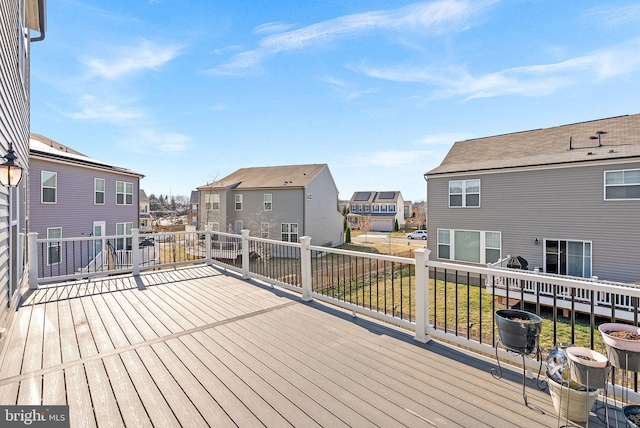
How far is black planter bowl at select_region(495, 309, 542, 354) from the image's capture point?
2160 mm

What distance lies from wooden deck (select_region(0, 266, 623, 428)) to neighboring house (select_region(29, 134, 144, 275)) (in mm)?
8015

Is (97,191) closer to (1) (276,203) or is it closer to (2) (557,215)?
(1) (276,203)

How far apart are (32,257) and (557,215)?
49.6 ft

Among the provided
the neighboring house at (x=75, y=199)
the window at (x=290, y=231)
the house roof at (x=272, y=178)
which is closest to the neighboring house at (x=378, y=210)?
the house roof at (x=272, y=178)

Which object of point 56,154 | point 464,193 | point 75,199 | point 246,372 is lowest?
point 246,372

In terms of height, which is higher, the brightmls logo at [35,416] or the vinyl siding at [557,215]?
the vinyl siding at [557,215]

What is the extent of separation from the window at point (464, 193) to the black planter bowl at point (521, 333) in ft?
38.5

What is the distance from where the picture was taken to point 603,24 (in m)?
7.33

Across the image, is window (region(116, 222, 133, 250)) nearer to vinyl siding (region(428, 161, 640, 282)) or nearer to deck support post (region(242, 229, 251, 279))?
deck support post (region(242, 229, 251, 279))

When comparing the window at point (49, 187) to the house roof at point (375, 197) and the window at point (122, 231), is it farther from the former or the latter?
the house roof at point (375, 197)

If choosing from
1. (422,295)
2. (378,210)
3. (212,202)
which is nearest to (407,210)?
(378,210)

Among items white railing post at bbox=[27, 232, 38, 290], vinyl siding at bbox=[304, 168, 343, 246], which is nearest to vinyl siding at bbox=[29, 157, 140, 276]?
white railing post at bbox=[27, 232, 38, 290]

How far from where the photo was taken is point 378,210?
42438 mm

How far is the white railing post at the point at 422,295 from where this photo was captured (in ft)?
10.5
